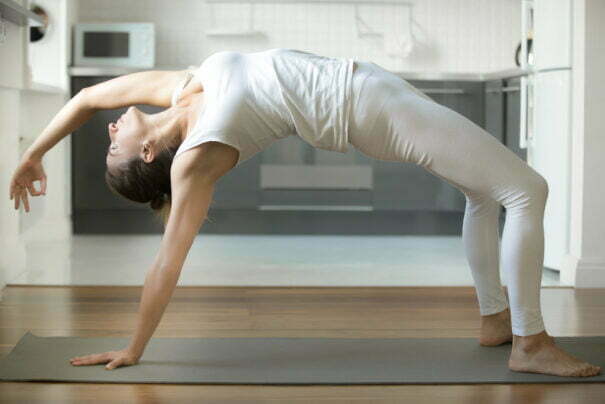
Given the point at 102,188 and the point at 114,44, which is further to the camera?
the point at 114,44

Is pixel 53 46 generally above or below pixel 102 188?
above

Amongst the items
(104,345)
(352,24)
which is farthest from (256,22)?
(104,345)

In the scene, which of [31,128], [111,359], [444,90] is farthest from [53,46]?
[111,359]

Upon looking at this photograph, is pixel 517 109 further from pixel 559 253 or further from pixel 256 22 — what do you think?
pixel 256 22

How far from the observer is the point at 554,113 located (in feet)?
13.0

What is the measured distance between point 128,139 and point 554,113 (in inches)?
85.4

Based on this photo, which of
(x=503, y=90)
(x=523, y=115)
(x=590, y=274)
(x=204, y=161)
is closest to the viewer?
(x=204, y=161)

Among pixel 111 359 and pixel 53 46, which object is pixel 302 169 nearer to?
pixel 53 46

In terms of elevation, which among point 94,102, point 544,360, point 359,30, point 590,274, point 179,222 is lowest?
point 590,274

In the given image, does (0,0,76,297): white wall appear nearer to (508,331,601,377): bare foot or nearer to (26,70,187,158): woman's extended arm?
(26,70,187,158): woman's extended arm

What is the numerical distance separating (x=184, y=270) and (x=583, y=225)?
1.57m

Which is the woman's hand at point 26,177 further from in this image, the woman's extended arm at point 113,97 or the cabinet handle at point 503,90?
the cabinet handle at point 503,90

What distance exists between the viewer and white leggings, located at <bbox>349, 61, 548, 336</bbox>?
7.25 feet

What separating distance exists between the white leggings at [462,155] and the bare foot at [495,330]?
0.90 feet
